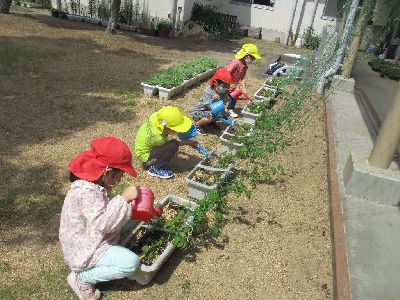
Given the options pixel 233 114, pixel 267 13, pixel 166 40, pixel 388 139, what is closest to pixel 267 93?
pixel 233 114

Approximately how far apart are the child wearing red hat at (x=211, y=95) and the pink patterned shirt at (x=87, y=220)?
354cm

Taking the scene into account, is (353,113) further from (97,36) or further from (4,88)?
(97,36)

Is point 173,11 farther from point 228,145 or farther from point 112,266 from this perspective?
point 112,266

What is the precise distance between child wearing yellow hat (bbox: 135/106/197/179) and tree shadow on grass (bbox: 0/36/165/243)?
109 centimetres

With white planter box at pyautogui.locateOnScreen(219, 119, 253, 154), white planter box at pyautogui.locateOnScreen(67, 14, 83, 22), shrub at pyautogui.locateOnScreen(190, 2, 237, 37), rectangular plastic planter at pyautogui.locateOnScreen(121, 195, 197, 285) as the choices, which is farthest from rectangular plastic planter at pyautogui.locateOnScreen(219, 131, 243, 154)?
white planter box at pyautogui.locateOnScreen(67, 14, 83, 22)

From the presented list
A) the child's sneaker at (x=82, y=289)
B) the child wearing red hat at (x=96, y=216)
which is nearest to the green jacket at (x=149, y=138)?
the child wearing red hat at (x=96, y=216)

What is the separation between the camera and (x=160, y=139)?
4723 millimetres

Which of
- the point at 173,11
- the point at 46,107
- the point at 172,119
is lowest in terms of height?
the point at 46,107

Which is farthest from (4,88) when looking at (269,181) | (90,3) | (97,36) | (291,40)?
(291,40)

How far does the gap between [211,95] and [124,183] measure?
2314mm

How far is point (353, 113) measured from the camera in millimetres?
7578

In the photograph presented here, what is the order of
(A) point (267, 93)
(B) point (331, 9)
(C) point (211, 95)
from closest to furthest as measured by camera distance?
(C) point (211, 95) < (A) point (267, 93) < (B) point (331, 9)

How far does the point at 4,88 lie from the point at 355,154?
20.5 feet

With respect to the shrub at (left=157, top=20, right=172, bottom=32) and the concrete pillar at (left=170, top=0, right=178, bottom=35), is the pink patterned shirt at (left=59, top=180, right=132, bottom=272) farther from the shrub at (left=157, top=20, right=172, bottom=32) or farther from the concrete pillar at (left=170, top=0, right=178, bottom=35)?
the concrete pillar at (left=170, top=0, right=178, bottom=35)
